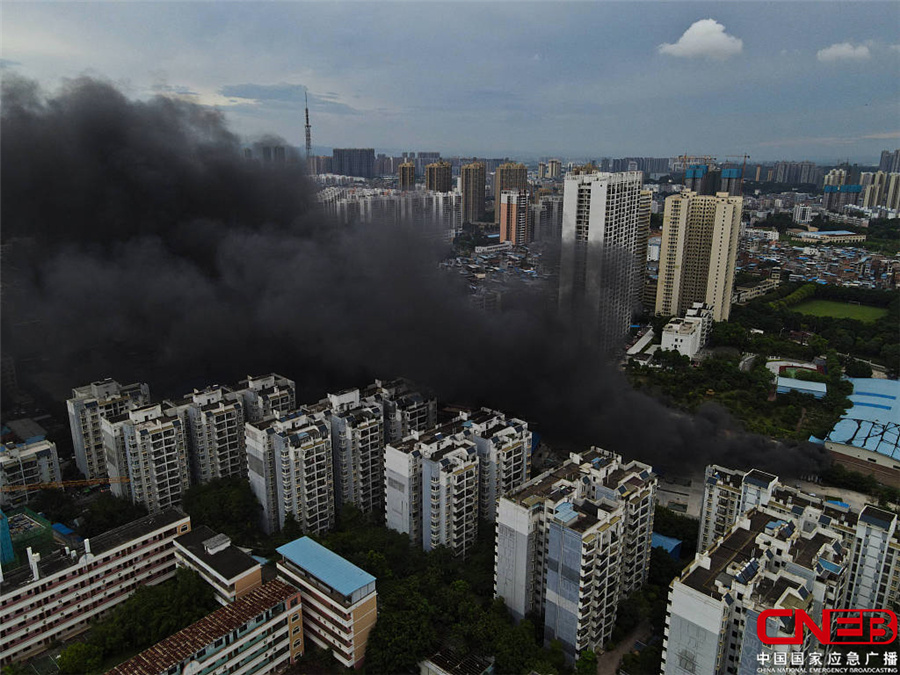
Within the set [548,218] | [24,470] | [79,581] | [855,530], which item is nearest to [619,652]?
[855,530]

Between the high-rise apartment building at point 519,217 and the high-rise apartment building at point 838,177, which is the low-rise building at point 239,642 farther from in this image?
the high-rise apartment building at point 838,177

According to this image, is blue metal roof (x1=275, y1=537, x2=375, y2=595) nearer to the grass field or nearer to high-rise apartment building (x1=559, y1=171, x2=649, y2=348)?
high-rise apartment building (x1=559, y1=171, x2=649, y2=348)

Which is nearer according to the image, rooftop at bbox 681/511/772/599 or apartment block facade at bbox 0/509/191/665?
rooftop at bbox 681/511/772/599

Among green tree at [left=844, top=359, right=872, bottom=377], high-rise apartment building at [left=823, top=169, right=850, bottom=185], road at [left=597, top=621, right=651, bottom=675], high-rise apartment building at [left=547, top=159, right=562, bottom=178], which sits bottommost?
road at [left=597, top=621, right=651, bottom=675]

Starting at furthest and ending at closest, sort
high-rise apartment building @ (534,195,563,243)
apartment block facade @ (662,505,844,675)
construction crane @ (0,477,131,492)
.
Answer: high-rise apartment building @ (534,195,563,243) < construction crane @ (0,477,131,492) < apartment block facade @ (662,505,844,675)

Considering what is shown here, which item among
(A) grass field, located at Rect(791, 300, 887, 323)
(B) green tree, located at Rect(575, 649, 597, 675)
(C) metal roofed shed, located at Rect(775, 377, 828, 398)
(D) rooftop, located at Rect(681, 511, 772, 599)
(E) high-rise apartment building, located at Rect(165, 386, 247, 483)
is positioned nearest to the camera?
(D) rooftop, located at Rect(681, 511, 772, 599)

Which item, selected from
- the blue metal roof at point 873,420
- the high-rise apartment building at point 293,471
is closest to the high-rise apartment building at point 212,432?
the high-rise apartment building at point 293,471

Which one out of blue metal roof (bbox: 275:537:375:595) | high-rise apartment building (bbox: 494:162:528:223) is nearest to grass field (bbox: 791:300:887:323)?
high-rise apartment building (bbox: 494:162:528:223)

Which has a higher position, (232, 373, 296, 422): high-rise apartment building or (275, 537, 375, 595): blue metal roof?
(232, 373, 296, 422): high-rise apartment building
